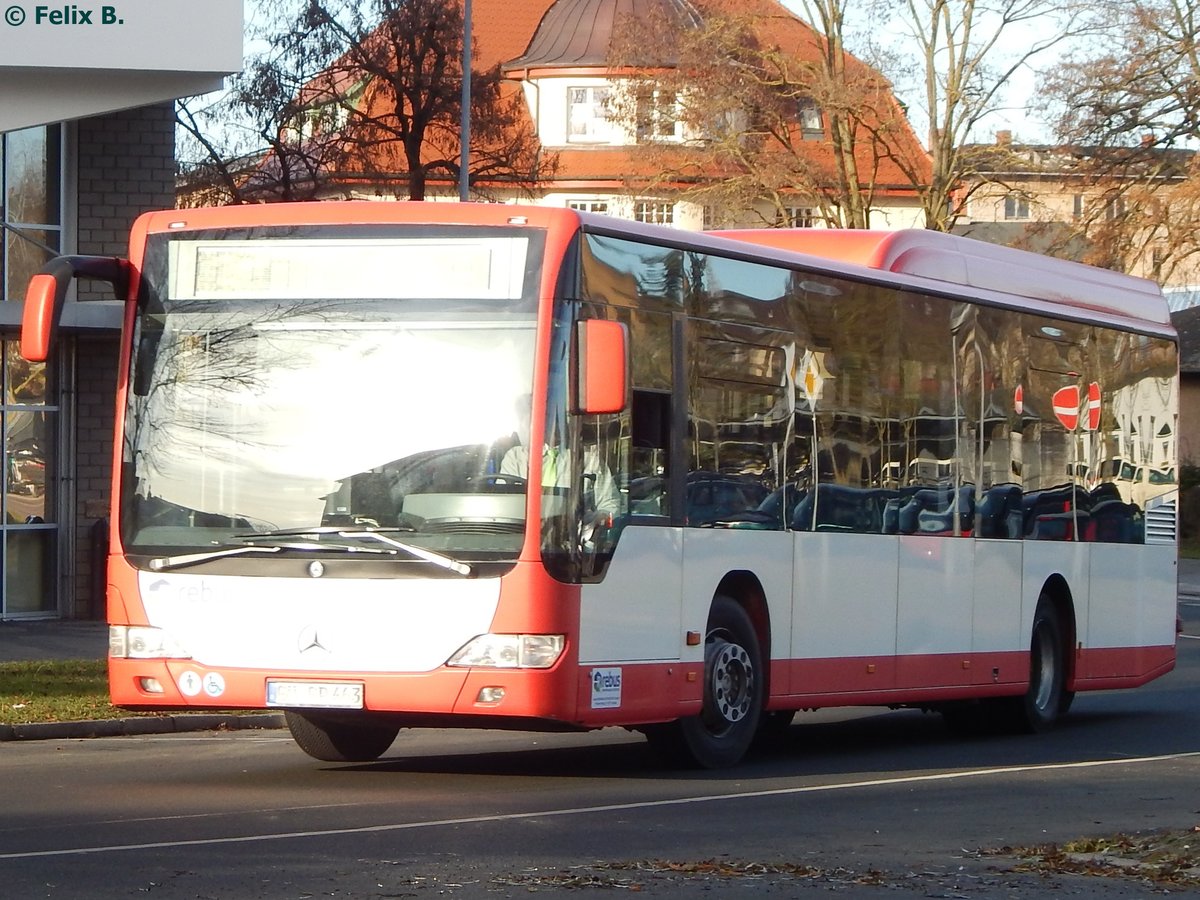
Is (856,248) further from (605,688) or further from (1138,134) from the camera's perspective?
(1138,134)

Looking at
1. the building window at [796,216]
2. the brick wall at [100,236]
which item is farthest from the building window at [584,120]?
the brick wall at [100,236]

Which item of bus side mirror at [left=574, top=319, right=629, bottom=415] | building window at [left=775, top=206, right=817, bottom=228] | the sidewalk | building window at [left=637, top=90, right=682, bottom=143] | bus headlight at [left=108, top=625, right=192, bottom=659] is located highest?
building window at [left=637, top=90, right=682, bottom=143]

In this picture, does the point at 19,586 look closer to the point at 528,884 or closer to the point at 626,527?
the point at 626,527

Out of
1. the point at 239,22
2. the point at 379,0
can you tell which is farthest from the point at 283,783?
the point at 379,0

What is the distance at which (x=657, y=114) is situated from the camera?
4566cm

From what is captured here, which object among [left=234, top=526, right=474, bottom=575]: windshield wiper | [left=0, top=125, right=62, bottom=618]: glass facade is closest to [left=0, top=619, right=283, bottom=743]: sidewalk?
[left=0, top=125, right=62, bottom=618]: glass facade

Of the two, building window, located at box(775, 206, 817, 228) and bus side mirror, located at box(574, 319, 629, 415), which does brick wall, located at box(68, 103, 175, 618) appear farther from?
building window, located at box(775, 206, 817, 228)

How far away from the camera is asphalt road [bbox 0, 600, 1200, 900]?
8.41 meters

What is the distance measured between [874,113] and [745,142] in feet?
8.81

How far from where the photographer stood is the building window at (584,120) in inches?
3366

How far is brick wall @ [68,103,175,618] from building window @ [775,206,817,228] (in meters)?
20.2

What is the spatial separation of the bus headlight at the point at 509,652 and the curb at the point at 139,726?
196 inches

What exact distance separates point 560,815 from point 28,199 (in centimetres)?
1697

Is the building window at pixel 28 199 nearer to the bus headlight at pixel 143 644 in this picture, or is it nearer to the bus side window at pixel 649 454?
the bus headlight at pixel 143 644
